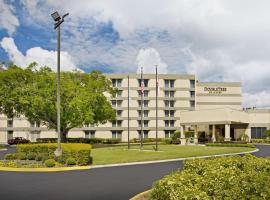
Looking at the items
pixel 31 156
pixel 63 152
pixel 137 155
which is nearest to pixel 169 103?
pixel 137 155

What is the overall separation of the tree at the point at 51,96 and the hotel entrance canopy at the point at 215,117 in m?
18.5

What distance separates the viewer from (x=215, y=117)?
61.7m

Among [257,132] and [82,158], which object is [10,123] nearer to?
[257,132]

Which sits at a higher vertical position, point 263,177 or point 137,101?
point 137,101

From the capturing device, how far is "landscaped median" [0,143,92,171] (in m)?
22.3

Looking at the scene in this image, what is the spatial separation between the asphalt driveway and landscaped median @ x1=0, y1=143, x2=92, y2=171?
6.11ft

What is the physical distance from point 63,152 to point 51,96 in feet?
75.0

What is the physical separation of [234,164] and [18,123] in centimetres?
7716

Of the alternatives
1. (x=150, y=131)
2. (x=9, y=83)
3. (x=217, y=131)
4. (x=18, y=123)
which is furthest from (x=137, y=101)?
(x=9, y=83)

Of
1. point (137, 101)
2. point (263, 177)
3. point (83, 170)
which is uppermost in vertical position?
point (137, 101)

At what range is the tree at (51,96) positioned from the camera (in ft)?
150

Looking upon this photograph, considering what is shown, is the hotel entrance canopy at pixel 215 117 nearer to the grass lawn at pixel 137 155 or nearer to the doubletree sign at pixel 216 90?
the doubletree sign at pixel 216 90

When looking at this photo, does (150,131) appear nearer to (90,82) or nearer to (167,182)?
(90,82)

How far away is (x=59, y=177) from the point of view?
18.5 metres
